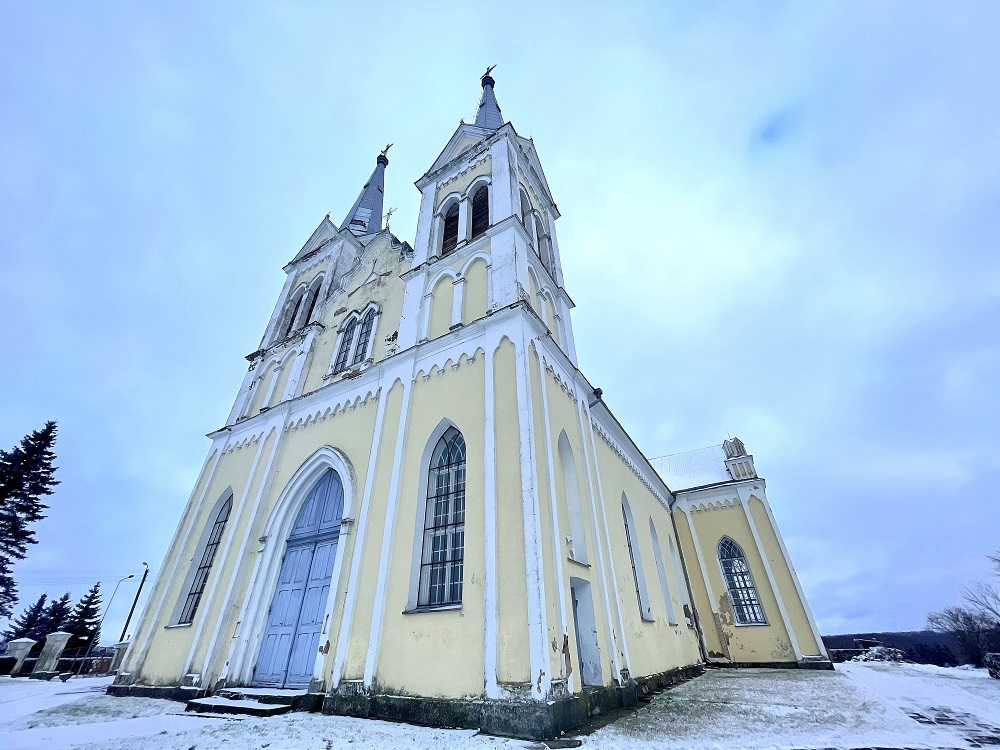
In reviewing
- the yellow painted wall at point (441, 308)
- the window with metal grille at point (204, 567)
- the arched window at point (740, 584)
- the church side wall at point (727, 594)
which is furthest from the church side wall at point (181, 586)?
the arched window at point (740, 584)

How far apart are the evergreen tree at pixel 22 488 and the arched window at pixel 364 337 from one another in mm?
22336

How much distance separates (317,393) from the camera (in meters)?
10.7

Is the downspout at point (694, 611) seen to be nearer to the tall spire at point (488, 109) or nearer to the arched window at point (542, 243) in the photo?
the arched window at point (542, 243)

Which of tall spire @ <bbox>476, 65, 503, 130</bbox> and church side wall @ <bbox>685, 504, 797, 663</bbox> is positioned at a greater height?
tall spire @ <bbox>476, 65, 503, 130</bbox>

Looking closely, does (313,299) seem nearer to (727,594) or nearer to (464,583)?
(464,583)

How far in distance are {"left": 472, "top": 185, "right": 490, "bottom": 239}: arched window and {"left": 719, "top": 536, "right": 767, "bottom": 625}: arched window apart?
52.0 ft

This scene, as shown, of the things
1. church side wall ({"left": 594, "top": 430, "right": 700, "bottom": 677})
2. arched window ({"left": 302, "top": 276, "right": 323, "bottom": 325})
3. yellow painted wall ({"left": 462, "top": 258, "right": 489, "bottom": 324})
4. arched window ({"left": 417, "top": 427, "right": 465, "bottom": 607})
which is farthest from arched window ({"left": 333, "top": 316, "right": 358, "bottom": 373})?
church side wall ({"left": 594, "top": 430, "right": 700, "bottom": 677})

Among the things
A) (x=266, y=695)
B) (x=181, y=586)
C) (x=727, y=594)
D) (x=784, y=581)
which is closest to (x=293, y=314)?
(x=181, y=586)

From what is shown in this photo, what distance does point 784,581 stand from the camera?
16.1 m

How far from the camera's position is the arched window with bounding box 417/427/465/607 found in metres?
6.48

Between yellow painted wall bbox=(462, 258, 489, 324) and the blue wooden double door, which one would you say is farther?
yellow painted wall bbox=(462, 258, 489, 324)

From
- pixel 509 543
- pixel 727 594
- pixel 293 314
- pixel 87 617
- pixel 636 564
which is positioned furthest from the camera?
pixel 87 617

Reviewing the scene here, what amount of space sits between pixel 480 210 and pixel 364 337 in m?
4.97

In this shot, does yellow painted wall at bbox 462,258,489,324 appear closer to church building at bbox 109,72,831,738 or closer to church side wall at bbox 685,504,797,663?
church building at bbox 109,72,831,738
